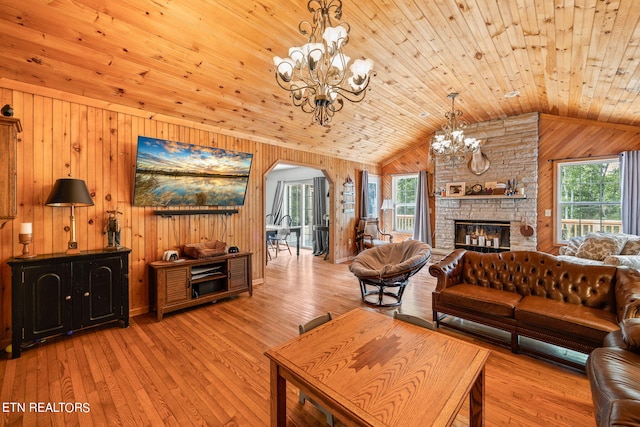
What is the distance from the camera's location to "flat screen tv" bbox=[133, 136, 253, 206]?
3.46m

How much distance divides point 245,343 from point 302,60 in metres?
2.69

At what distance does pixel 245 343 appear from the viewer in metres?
2.82

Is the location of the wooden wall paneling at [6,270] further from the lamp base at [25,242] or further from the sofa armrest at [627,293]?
the sofa armrest at [627,293]

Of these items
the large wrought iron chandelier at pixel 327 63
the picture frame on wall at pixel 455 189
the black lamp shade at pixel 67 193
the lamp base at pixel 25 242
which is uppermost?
the large wrought iron chandelier at pixel 327 63

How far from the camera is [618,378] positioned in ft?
4.75

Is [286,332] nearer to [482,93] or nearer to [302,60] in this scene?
[302,60]

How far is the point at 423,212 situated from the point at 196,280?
5619mm

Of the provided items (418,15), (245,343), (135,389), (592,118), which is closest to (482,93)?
(592,118)

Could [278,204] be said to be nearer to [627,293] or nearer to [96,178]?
[96,178]

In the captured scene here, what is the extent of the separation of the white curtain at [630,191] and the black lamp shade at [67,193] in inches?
309

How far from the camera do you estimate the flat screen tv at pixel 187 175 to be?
136 inches

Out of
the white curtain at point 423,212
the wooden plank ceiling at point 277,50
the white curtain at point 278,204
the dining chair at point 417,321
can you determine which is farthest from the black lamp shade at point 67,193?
the white curtain at point 278,204

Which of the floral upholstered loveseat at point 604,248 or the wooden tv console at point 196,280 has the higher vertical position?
the floral upholstered loveseat at point 604,248

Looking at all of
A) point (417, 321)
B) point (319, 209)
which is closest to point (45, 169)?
point (417, 321)
